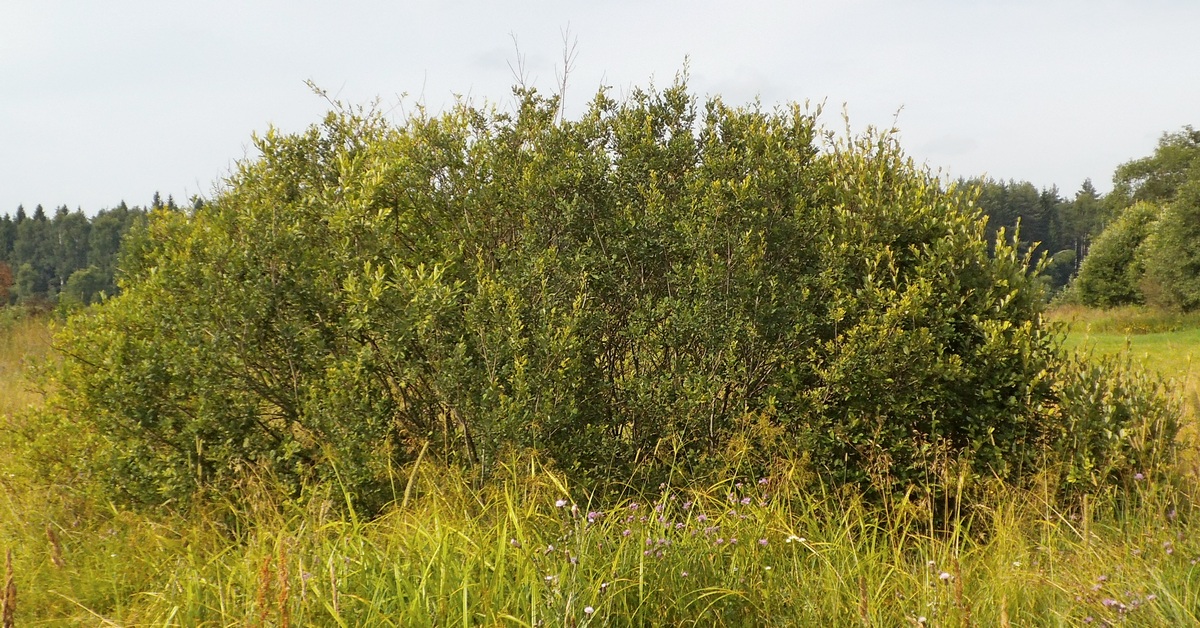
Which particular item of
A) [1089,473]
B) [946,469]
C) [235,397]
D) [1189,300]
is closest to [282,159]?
[235,397]

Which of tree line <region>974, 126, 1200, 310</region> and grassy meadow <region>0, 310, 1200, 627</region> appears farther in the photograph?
tree line <region>974, 126, 1200, 310</region>

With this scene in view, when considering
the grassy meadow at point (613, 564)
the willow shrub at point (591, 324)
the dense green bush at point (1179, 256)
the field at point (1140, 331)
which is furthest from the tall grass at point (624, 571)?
the dense green bush at point (1179, 256)

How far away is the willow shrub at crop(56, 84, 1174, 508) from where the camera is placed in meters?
5.01

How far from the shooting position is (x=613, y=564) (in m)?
3.34

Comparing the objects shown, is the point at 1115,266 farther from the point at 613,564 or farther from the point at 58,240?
the point at 58,240

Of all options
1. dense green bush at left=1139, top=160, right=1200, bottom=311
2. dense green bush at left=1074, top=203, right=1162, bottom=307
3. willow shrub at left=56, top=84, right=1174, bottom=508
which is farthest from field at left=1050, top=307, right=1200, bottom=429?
willow shrub at left=56, top=84, right=1174, bottom=508

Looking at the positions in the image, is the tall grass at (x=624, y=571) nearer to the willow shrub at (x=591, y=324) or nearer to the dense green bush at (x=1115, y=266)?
the willow shrub at (x=591, y=324)

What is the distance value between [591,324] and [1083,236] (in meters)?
112

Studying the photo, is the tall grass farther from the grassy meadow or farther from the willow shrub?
the willow shrub

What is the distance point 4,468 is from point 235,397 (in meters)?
2.85

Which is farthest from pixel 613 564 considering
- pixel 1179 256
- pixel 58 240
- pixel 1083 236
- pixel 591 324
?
pixel 58 240

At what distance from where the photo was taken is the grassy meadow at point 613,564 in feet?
10.6

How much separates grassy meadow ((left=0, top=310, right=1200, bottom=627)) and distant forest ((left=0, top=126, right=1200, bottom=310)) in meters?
1.89

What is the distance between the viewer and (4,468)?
262 inches
